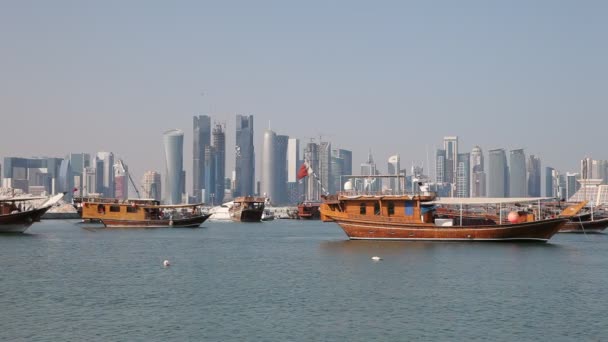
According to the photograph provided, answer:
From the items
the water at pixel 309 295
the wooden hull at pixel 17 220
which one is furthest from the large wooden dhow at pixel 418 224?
the wooden hull at pixel 17 220

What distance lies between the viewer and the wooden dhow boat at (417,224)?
72.6 m

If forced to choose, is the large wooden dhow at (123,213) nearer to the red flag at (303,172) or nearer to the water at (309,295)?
the red flag at (303,172)

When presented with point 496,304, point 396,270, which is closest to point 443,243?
point 396,270

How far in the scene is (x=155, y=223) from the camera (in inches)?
4754

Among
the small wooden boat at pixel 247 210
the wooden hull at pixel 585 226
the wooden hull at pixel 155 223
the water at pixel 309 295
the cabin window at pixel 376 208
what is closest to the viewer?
the water at pixel 309 295

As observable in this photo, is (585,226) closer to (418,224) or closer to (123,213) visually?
(418,224)

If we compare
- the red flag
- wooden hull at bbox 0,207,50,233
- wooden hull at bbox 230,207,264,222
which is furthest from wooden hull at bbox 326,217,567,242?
wooden hull at bbox 230,207,264,222

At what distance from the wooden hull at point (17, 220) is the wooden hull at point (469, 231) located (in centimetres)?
4152

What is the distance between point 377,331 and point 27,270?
1179 inches

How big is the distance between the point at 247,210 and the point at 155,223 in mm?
50786

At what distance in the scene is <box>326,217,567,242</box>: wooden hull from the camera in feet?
238

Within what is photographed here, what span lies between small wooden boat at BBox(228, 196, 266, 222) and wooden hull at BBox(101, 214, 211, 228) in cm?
3913

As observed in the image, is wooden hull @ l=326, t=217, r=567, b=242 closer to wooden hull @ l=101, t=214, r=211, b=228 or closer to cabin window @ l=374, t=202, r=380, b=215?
cabin window @ l=374, t=202, r=380, b=215

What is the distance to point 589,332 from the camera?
33062 millimetres
